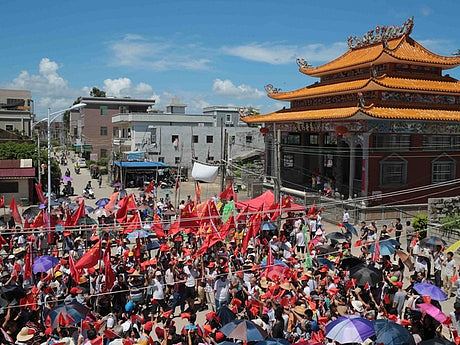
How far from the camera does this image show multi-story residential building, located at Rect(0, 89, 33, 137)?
6425cm

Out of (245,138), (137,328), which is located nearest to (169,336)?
(137,328)

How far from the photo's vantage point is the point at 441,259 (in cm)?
1525

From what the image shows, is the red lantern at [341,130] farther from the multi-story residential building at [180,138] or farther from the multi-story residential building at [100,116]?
the multi-story residential building at [100,116]

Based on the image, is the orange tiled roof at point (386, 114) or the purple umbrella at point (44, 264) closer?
the purple umbrella at point (44, 264)

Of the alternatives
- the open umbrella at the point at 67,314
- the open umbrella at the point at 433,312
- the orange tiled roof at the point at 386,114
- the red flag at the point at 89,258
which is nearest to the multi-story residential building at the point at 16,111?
the orange tiled roof at the point at 386,114

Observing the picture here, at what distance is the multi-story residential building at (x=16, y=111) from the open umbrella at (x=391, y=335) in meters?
56.2

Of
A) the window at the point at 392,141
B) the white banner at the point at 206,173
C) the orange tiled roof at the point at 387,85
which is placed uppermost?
the orange tiled roof at the point at 387,85

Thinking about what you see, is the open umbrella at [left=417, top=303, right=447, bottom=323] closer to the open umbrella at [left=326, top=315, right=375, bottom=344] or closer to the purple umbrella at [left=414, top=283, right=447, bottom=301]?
the purple umbrella at [left=414, top=283, right=447, bottom=301]

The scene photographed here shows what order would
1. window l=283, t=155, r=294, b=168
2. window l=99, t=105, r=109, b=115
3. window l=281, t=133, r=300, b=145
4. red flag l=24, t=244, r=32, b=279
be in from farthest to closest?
window l=99, t=105, r=109, b=115, window l=283, t=155, r=294, b=168, window l=281, t=133, r=300, b=145, red flag l=24, t=244, r=32, b=279

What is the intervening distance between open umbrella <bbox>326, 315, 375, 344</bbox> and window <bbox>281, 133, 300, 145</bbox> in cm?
2791

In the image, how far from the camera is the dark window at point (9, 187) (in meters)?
32.5

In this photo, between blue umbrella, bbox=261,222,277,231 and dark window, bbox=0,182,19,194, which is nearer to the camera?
blue umbrella, bbox=261,222,277,231

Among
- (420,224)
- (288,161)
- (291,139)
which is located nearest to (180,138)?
(288,161)

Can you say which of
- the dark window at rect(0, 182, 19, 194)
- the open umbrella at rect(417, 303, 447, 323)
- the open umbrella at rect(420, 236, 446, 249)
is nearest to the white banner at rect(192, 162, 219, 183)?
the open umbrella at rect(420, 236, 446, 249)
